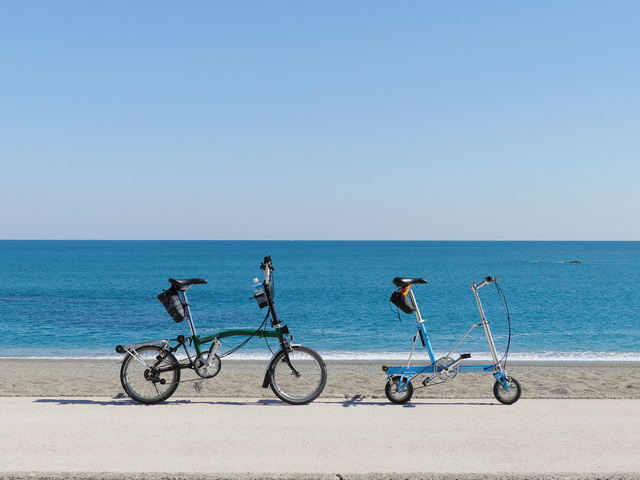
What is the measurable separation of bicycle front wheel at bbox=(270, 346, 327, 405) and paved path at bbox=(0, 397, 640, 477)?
0.19 meters

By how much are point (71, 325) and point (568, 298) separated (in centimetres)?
3304

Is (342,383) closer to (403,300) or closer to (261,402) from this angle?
(261,402)

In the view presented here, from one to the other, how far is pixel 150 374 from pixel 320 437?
2675 mm

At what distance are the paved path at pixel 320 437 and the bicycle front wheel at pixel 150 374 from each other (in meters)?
0.21

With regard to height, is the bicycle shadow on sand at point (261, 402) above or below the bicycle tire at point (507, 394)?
below

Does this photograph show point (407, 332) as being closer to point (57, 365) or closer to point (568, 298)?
point (57, 365)

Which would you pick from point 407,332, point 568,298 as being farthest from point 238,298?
point 568,298

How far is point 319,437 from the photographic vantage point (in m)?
6.08

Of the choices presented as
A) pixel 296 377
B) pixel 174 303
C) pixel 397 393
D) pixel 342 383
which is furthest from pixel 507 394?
pixel 342 383

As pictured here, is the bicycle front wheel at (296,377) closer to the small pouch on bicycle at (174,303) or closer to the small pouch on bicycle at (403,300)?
the small pouch on bicycle at (403,300)

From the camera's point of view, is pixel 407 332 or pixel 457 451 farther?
pixel 407 332

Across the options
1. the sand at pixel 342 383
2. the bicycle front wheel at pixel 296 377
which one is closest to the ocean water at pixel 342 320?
the sand at pixel 342 383

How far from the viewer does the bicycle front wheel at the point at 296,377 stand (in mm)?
7586

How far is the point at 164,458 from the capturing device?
213 inches
